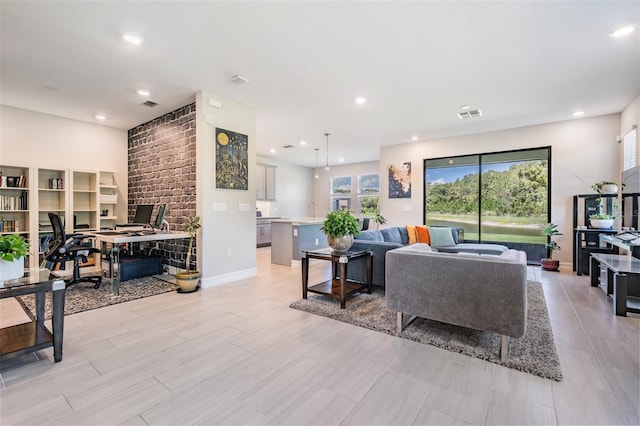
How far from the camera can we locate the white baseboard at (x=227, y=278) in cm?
427

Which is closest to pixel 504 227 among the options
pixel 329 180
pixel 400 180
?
pixel 400 180

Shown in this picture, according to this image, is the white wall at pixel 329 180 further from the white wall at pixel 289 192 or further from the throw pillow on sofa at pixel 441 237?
the throw pillow on sofa at pixel 441 237

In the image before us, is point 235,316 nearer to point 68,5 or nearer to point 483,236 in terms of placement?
point 68,5

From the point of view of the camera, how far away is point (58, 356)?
2197mm

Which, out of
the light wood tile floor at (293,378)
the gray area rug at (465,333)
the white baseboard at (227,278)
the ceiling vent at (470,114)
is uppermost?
the ceiling vent at (470,114)

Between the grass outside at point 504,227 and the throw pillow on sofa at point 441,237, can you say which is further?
the grass outside at point 504,227

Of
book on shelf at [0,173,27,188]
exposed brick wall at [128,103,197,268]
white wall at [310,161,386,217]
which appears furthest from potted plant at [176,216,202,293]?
white wall at [310,161,386,217]

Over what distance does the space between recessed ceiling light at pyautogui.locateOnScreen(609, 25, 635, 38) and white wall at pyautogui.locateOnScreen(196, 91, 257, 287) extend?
4341mm

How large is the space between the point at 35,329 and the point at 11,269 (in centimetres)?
57

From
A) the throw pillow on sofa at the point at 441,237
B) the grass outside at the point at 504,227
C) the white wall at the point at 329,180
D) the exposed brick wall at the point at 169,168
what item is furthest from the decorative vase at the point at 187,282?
the white wall at the point at 329,180

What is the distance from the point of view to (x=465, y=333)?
104 inches

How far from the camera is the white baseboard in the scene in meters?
4.27

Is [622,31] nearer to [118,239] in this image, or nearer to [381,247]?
[381,247]

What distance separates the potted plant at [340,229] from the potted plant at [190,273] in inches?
75.4
